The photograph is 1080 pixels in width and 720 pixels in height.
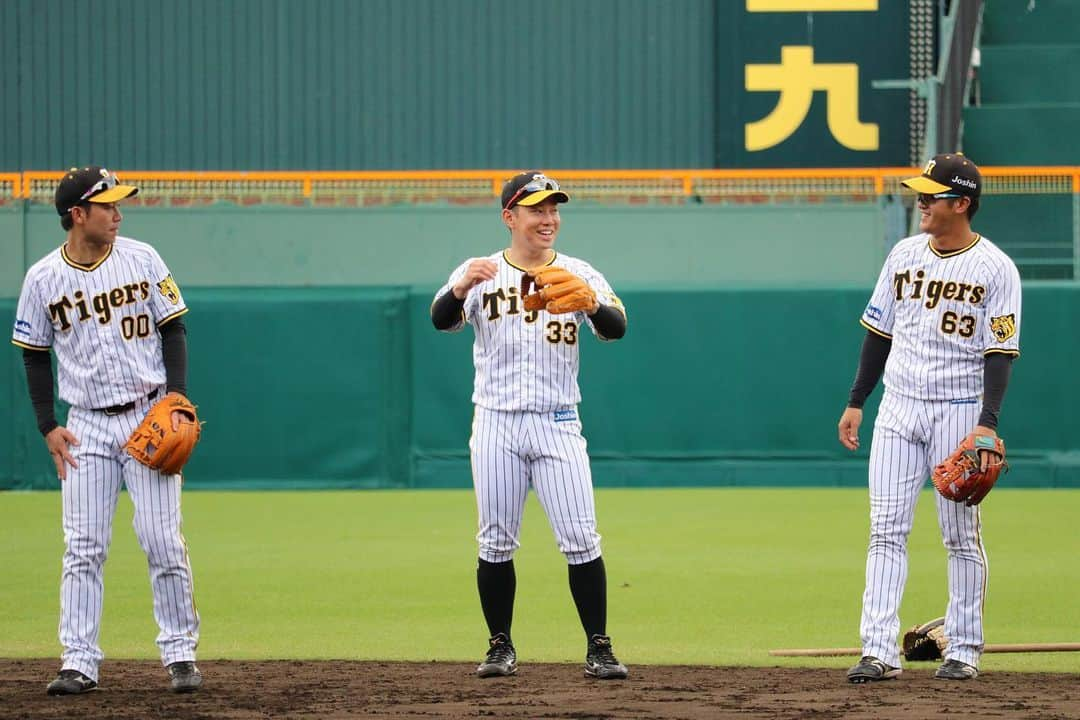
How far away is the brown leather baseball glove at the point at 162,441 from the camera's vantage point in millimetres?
5402

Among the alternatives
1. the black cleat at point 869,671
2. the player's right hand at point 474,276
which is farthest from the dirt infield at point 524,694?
the player's right hand at point 474,276

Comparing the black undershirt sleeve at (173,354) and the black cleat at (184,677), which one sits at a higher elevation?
the black undershirt sleeve at (173,354)

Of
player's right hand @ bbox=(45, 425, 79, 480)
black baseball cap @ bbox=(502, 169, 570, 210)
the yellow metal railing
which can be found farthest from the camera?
the yellow metal railing

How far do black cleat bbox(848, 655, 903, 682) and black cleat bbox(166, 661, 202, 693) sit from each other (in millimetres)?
2149

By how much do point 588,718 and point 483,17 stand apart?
1566 cm

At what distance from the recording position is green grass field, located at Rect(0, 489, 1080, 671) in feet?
22.3

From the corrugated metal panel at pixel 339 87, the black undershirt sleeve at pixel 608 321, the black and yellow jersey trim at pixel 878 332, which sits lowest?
the black and yellow jersey trim at pixel 878 332

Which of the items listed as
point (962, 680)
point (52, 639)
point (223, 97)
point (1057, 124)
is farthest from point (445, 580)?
point (223, 97)

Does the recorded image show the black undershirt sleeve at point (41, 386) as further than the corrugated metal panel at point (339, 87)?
No

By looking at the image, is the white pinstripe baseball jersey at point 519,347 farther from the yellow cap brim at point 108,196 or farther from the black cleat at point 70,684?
the black cleat at point 70,684

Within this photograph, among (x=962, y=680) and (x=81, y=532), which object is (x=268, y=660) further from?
(x=962, y=680)

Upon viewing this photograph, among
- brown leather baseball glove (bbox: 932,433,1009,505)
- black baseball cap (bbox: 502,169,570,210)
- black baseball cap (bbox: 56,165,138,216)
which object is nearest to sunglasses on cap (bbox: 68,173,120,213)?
black baseball cap (bbox: 56,165,138,216)

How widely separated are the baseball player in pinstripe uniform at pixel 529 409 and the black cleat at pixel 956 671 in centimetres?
108

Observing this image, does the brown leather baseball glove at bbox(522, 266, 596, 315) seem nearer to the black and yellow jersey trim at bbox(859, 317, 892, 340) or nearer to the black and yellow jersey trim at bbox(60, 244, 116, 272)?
the black and yellow jersey trim at bbox(859, 317, 892, 340)
